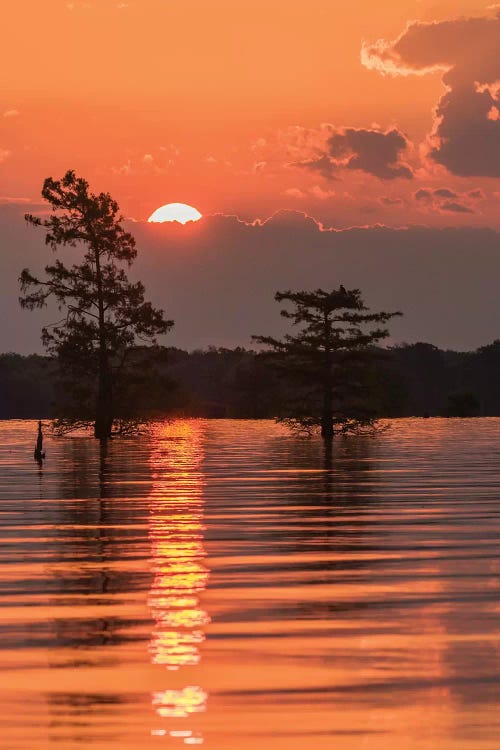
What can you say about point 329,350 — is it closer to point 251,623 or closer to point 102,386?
point 102,386

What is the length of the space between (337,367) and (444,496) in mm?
50452

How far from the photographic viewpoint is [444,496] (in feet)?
111

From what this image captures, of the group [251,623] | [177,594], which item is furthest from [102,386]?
[251,623]

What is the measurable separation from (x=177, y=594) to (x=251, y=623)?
248 centimetres

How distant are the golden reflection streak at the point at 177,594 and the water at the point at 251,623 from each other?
0.04 meters

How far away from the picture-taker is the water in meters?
10.4

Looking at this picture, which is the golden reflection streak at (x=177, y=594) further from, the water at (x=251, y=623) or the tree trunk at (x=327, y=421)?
the tree trunk at (x=327, y=421)

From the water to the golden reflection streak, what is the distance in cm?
4

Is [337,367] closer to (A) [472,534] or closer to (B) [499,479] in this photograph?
(B) [499,479]

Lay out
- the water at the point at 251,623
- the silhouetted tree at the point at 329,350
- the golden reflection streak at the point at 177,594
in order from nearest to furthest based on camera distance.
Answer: the water at the point at 251,623 < the golden reflection streak at the point at 177,594 < the silhouetted tree at the point at 329,350

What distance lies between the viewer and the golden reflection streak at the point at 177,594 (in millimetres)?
11016

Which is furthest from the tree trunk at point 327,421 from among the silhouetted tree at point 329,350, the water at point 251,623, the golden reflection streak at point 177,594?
the water at point 251,623

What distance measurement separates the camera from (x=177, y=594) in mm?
16969

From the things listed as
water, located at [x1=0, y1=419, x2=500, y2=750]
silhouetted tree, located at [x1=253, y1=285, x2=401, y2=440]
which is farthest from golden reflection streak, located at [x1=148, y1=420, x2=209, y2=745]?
silhouetted tree, located at [x1=253, y1=285, x2=401, y2=440]
